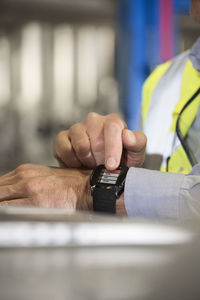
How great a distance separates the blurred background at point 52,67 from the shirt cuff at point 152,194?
3157 millimetres

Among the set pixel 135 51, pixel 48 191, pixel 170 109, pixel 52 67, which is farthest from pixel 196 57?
pixel 52 67

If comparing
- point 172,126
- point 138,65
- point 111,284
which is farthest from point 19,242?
point 138,65

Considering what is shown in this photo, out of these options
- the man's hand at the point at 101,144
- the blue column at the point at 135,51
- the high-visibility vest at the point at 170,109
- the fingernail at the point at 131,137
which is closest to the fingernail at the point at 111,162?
the man's hand at the point at 101,144

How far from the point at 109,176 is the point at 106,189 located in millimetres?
40

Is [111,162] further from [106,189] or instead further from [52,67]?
[52,67]

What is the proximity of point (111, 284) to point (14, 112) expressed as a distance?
13.0 feet

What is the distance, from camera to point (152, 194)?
875mm

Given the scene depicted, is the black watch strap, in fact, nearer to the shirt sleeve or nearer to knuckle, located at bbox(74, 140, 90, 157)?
the shirt sleeve

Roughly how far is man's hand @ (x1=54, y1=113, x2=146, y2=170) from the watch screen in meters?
0.01

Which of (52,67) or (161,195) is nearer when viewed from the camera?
(161,195)

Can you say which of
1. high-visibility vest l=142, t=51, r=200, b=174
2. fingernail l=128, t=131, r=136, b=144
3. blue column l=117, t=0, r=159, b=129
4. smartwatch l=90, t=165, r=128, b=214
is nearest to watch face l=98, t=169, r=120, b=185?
smartwatch l=90, t=165, r=128, b=214

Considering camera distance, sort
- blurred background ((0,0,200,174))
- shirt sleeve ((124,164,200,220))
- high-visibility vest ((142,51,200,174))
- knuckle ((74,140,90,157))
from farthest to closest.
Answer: blurred background ((0,0,200,174))
high-visibility vest ((142,51,200,174))
knuckle ((74,140,90,157))
shirt sleeve ((124,164,200,220))

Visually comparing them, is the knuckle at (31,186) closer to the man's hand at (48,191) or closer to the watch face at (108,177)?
the man's hand at (48,191)

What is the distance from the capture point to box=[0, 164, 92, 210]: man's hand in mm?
932
